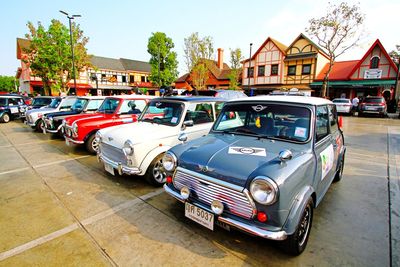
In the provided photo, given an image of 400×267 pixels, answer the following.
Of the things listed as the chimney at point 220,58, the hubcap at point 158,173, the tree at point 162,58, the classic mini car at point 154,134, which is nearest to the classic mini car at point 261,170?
the classic mini car at point 154,134

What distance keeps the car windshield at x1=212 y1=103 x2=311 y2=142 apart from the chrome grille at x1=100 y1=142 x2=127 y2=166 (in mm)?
1879

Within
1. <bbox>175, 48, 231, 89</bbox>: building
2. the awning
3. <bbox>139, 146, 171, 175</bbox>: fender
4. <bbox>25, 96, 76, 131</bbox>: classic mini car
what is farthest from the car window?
<bbox>175, 48, 231, 89</bbox>: building

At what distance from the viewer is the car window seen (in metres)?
2.98

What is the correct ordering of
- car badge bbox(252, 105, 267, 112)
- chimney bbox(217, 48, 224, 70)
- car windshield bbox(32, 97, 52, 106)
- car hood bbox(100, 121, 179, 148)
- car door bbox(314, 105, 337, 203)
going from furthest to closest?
chimney bbox(217, 48, 224, 70) < car windshield bbox(32, 97, 52, 106) < car hood bbox(100, 121, 179, 148) < car badge bbox(252, 105, 267, 112) < car door bbox(314, 105, 337, 203)

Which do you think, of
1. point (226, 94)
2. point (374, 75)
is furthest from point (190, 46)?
point (374, 75)

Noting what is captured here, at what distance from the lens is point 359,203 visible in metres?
3.68

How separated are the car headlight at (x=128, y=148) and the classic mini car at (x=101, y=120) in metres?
2.66

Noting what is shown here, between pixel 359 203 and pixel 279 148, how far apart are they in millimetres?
2294

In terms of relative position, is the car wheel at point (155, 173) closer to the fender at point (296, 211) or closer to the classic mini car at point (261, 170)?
the classic mini car at point (261, 170)

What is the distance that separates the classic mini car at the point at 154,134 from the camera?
3971 millimetres

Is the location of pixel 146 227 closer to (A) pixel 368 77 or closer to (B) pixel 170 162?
(B) pixel 170 162

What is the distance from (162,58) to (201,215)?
33.4 meters

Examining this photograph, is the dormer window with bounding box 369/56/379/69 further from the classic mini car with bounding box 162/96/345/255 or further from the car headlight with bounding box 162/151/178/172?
the car headlight with bounding box 162/151/178/172

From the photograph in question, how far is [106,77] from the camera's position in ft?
122
